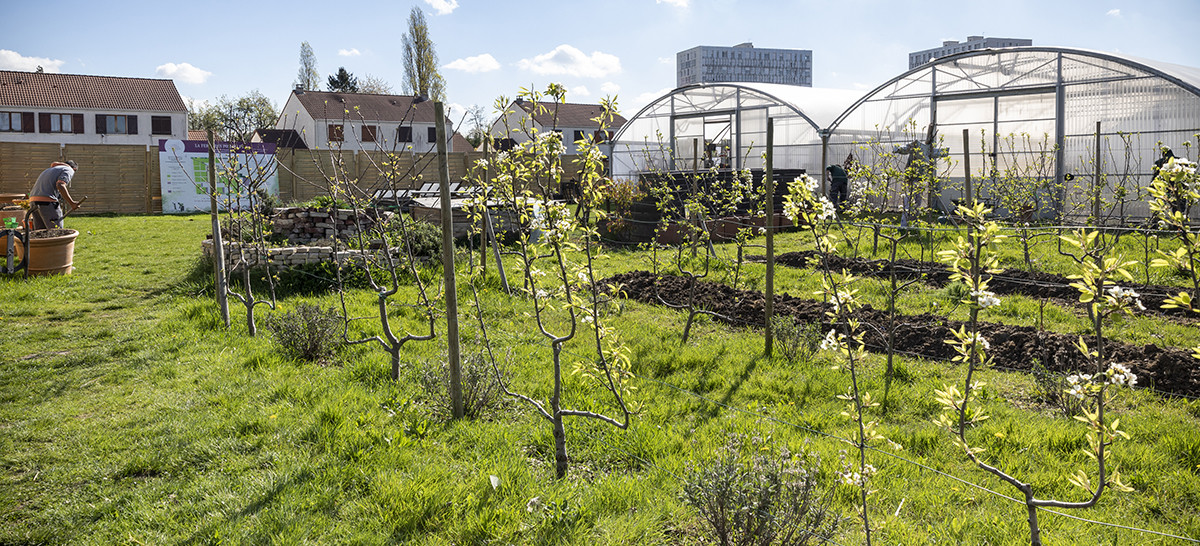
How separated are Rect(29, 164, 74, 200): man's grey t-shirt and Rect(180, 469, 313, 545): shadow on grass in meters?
9.86

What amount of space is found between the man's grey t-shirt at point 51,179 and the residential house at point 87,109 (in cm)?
3248

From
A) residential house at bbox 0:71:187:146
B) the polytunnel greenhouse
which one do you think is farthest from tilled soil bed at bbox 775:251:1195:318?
residential house at bbox 0:71:187:146

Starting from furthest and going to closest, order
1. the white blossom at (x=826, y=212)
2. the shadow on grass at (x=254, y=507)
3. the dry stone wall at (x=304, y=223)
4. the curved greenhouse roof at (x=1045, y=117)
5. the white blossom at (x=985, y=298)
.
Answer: the curved greenhouse roof at (x=1045, y=117), the dry stone wall at (x=304, y=223), the shadow on grass at (x=254, y=507), the white blossom at (x=826, y=212), the white blossom at (x=985, y=298)

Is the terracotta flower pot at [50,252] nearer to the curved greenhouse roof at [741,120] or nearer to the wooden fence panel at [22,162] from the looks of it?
the curved greenhouse roof at [741,120]

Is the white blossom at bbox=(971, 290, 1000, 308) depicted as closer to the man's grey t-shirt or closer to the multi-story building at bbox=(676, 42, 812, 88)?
the man's grey t-shirt

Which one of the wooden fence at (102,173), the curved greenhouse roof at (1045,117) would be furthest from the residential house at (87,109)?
the curved greenhouse roof at (1045,117)

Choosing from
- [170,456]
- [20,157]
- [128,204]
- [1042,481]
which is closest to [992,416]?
[1042,481]

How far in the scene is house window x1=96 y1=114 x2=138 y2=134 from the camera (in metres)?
39.8

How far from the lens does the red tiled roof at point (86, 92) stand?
125 ft

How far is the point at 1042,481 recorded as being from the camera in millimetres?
3551

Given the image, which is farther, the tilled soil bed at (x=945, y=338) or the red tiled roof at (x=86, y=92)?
the red tiled roof at (x=86, y=92)

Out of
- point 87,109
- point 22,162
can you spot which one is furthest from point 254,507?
point 87,109

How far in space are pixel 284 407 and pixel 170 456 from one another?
81 centimetres

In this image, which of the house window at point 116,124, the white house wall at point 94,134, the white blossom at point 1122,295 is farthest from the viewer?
the house window at point 116,124
